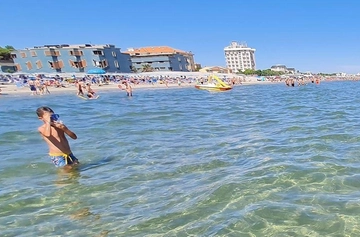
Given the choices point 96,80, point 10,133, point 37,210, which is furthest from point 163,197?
point 96,80

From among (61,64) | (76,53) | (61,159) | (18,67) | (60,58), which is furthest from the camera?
(18,67)

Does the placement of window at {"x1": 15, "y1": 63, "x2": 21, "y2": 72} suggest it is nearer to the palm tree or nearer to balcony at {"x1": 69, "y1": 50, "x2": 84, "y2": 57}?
balcony at {"x1": 69, "y1": 50, "x2": 84, "y2": 57}

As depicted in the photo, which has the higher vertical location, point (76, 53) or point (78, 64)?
point (76, 53)

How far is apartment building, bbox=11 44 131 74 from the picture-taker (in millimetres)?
79188

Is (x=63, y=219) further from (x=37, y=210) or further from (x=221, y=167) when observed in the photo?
(x=221, y=167)

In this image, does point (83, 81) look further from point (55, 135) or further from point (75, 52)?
point (55, 135)

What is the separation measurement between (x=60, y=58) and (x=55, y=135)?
80.0 m

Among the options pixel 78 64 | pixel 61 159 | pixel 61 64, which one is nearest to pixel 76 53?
pixel 78 64

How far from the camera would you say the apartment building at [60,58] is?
3118 inches

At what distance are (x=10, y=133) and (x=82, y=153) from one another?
204 inches

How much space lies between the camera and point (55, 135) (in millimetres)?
6531

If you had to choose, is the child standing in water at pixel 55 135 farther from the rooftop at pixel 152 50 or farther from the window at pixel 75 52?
the rooftop at pixel 152 50

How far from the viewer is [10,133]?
12.1m

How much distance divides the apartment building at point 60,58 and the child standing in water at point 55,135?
76.5 metres
